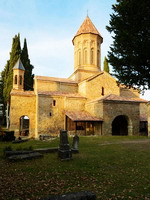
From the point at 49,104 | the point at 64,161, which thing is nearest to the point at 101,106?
the point at 49,104

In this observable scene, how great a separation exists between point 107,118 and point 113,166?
44.9ft

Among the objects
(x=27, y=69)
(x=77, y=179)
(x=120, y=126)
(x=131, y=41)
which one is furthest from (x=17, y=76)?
(x=77, y=179)

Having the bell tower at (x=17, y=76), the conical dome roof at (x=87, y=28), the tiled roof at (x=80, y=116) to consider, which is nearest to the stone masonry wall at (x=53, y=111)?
the tiled roof at (x=80, y=116)

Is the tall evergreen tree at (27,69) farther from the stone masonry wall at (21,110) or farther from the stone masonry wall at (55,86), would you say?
the stone masonry wall at (21,110)

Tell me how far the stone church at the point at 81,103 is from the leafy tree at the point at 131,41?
30.5 ft

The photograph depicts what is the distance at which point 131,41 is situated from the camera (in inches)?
368

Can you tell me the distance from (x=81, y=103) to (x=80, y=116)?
2.99 meters

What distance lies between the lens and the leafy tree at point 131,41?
8883 millimetres

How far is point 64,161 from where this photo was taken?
24.3 ft

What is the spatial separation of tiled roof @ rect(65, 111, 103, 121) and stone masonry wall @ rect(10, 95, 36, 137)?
491 centimetres

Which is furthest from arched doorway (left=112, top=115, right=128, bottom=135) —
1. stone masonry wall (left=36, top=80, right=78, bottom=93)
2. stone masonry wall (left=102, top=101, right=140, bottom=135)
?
stone masonry wall (left=36, top=80, right=78, bottom=93)

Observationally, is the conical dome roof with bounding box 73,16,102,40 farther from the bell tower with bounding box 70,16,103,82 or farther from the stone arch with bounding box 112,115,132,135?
the stone arch with bounding box 112,115,132,135

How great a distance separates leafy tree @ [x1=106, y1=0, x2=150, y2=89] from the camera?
8.88 m

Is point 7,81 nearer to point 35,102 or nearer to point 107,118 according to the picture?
point 35,102
